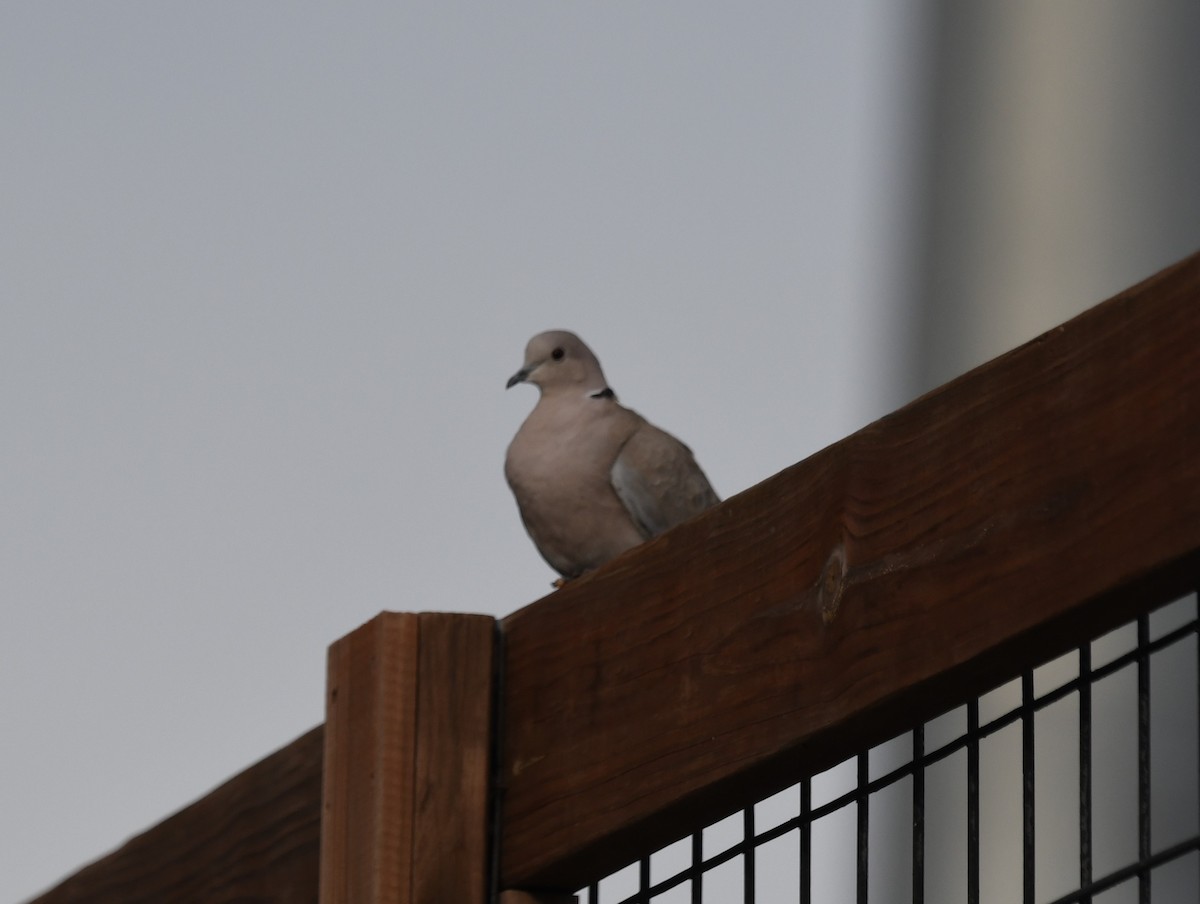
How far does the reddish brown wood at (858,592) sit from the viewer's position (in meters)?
1.14

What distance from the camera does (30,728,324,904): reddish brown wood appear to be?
6.14 ft

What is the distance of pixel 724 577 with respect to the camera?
145 centimetres

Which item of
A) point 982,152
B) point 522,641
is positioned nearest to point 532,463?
point 522,641

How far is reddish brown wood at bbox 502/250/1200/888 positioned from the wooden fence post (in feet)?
0.11

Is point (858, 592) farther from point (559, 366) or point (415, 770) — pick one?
point (559, 366)

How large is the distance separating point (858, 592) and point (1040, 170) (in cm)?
504

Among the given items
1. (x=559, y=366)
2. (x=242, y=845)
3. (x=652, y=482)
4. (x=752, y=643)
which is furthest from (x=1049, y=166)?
(x=752, y=643)

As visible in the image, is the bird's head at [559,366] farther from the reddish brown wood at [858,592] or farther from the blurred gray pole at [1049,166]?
the blurred gray pole at [1049,166]

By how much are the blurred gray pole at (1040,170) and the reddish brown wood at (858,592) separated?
3607 mm

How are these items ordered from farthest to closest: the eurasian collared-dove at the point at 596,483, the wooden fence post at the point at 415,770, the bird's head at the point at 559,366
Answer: the bird's head at the point at 559,366 → the eurasian collared-dove at the point at 596,483 → the wooden fence post at the point at 415,770

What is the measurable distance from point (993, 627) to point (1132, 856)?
331cm

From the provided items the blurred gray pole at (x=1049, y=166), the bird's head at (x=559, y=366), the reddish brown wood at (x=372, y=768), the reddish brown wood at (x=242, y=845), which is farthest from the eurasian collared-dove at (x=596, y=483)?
the blurred gray pole at (x=1049, y=166)

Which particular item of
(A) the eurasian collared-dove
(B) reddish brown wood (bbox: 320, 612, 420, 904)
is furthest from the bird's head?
(B) reddish brown wood (bbox: 320, 612, 420, 904)

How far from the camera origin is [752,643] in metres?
1.41
